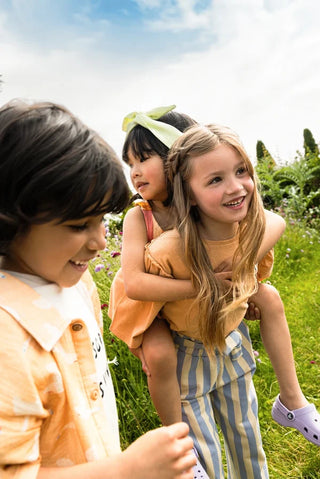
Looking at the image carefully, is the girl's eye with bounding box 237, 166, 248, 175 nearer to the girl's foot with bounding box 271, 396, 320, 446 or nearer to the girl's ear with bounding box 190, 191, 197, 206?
the girl's ear with bounding box 190, 191, 197, 206

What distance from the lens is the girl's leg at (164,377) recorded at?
6.01 feet

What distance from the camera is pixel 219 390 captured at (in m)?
1.98

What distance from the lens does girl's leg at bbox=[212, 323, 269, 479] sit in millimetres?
1960

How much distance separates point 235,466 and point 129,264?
3.64 ft

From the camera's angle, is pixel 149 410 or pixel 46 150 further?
pixel 149 410

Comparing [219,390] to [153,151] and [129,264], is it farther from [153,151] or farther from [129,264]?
[153,151]

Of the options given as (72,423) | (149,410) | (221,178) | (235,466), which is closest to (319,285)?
(149,410)

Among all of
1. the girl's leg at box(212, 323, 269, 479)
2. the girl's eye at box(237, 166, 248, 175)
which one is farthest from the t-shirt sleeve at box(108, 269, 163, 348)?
the girl's eye at box(237, 166, 248, 175)

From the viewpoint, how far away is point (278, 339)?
7.09 feet


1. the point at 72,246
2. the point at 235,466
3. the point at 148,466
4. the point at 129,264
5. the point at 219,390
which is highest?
the point at 72,246

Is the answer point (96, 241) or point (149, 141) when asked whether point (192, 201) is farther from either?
point (96, 241)

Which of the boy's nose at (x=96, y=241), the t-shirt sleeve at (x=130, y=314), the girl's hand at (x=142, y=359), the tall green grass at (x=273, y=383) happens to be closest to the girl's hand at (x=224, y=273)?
the t-shirt sleeve at (x=130, y=314)

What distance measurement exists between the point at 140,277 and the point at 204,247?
29 centimetres

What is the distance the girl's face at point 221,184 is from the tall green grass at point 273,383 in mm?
1484
